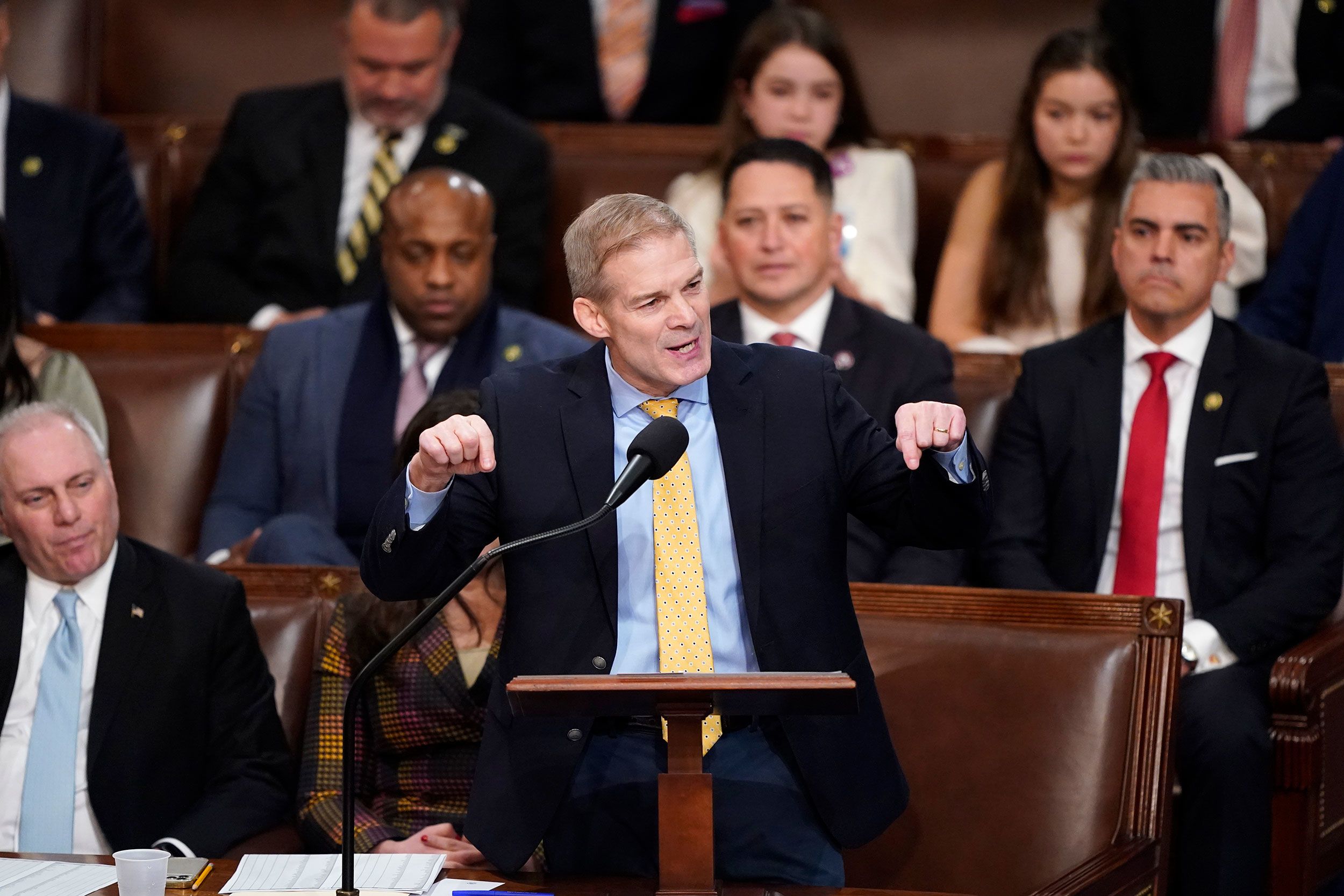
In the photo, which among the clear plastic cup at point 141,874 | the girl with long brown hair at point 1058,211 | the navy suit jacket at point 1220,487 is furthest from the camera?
the girl with long brown hair at point 1058,211

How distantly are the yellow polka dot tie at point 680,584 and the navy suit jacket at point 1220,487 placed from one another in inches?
41.1

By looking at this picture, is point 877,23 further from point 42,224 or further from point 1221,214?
point 42,224

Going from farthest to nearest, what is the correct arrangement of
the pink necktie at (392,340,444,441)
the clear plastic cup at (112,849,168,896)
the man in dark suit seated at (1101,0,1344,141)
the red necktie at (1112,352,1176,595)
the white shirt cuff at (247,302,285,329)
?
the man in dark suit seated at (1101,0,1344,141) < the white shirt cuff at (247,302,285,329) < the pink necktie at (392,340,444,441) < the red necktie at (1112,352,1176,595) < the clear plastic cup at (112,849,168,896)

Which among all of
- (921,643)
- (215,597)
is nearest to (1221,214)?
(921,643)

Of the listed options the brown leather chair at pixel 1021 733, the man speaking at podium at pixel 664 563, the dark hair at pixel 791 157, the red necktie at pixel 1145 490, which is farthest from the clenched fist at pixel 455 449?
the dark hair at pixel 791 157

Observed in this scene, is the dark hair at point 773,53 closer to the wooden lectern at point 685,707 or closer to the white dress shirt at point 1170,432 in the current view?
the white dress shirt at point 1170,432

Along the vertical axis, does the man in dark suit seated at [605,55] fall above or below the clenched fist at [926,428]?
above

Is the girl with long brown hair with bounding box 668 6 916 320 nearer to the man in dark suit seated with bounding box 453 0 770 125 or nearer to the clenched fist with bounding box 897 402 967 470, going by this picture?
the man in dark suit seated with bounding box 453 0 770 125

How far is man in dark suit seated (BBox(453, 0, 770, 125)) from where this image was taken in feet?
14.7

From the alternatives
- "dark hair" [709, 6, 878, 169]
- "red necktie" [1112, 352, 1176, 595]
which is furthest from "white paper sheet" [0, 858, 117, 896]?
"dark hair" [709, 6, 878, 169]

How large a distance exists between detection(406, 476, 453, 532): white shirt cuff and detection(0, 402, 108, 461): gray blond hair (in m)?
0.83

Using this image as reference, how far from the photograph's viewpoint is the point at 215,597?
2502 millimetres

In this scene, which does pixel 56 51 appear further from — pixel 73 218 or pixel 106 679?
pixel 106 679

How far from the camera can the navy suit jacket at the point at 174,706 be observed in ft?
7.85
